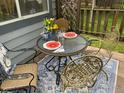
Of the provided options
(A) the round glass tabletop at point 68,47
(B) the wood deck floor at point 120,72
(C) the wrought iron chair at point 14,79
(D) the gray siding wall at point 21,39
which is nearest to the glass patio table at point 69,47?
(A) the round glass tabletop at point 68,47

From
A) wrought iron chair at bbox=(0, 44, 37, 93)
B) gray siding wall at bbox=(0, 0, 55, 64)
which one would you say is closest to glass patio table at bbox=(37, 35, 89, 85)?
wrought iron chair at bbox=(0, 44, 37, 93)

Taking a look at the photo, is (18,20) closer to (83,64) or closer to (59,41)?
(59,41)

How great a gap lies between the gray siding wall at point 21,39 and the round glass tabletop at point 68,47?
521 mm

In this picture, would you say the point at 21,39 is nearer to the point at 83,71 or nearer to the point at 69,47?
the point at 69,47

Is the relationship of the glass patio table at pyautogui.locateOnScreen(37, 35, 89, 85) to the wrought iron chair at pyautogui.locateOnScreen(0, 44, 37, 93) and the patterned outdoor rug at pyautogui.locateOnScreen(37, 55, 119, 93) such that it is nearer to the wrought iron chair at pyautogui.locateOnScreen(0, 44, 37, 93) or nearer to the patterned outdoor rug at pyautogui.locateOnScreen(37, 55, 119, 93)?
the patterned outdoor rug at pyautogui.locateOnScreen(37, 55, 119, 93)

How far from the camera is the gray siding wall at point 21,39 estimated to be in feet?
7.49

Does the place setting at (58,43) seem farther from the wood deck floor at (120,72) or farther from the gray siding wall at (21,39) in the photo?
the wood deck floor at (120,72)

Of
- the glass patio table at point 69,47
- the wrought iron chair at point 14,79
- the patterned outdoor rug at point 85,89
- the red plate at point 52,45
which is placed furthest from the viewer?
the patterned outdoor rug at point 85,89

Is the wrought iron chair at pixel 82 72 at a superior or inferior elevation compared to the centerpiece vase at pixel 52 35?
inferior

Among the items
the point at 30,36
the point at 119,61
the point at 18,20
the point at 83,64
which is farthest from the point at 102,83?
the point at 18,20

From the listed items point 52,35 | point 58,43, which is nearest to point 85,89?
point 58,43

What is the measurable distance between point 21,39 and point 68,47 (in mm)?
1067

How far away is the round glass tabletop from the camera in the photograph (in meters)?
1.87

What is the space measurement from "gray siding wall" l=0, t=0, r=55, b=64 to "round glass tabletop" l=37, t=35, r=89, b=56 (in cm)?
52
